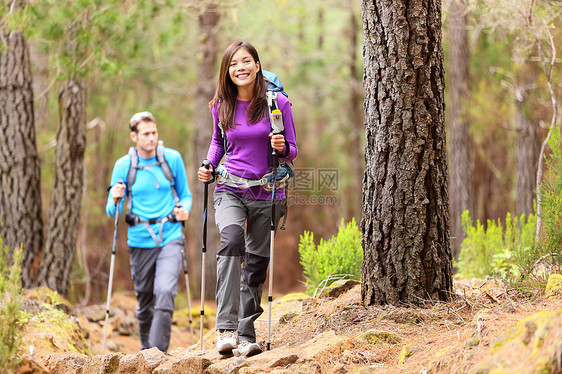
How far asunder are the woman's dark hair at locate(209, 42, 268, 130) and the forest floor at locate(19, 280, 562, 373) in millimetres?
1642

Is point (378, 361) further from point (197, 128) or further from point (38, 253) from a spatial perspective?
point (197, 128)

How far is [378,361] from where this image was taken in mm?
3584

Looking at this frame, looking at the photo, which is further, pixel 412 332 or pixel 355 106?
pixel 355 106

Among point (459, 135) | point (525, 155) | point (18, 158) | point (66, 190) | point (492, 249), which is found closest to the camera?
point (492, 249)

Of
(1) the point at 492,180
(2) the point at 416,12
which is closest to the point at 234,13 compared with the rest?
(2) the point at 416,12

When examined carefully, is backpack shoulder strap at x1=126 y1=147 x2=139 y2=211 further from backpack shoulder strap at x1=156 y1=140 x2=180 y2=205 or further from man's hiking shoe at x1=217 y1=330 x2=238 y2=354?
man's hiking shoe at x1=217 y1=330 x2=238 y2=354

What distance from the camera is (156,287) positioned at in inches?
223

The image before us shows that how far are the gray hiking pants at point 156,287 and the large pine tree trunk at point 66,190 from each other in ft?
8.86

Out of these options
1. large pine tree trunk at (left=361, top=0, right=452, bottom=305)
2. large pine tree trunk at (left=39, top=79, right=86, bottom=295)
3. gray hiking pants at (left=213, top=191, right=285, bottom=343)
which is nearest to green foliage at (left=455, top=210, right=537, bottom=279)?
large pine tree trunk at (left=361, top=0, right=452, bottom=305)

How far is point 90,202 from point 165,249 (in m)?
9.72

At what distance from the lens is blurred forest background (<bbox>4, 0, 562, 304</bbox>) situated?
816cm

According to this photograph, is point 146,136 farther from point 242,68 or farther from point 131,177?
point 242,68

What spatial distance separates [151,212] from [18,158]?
3.10 meters

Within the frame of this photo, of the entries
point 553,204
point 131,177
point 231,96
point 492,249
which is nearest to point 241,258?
point 231,96
